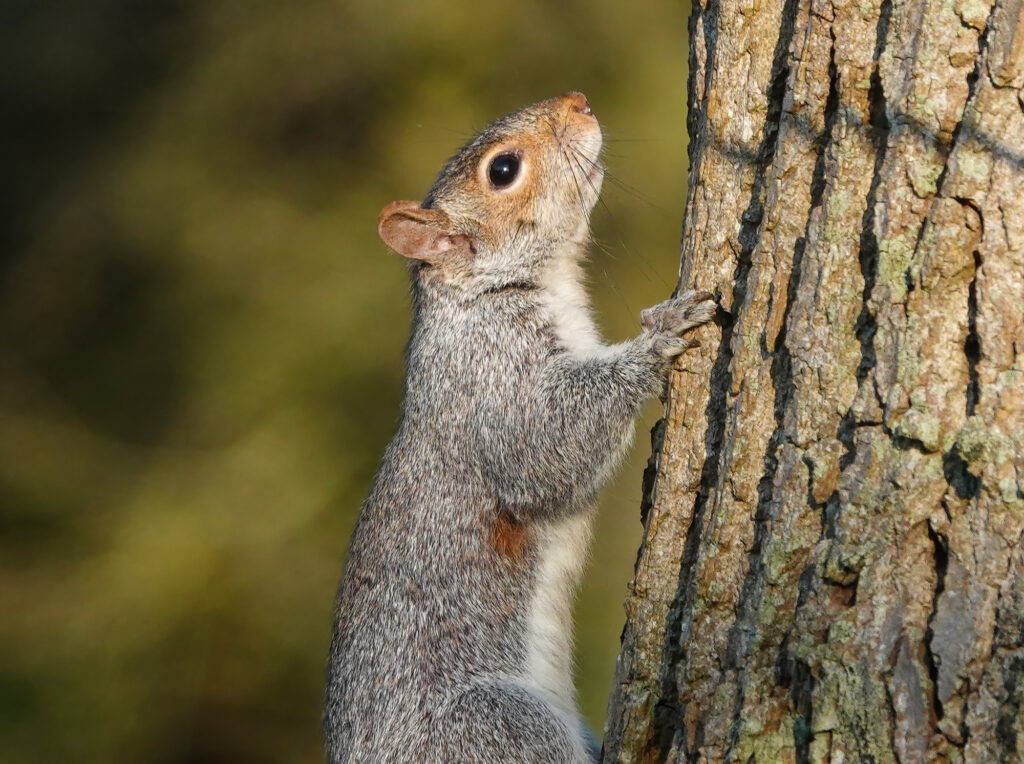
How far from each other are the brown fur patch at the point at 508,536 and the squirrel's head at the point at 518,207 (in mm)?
872

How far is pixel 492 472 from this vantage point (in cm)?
377

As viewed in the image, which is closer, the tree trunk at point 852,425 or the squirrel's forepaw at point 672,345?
the tree trunk at point 852,425

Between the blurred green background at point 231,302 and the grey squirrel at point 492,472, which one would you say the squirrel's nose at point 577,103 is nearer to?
the grey squirrel at point 492,472

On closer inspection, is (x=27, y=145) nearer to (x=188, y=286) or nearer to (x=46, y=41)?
(x=46, y=41)

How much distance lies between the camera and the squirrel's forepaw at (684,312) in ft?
8.59

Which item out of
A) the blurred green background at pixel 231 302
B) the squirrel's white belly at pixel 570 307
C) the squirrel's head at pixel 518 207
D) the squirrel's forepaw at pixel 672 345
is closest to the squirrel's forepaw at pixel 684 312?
the squirrel's forepaw at pixel 672 345

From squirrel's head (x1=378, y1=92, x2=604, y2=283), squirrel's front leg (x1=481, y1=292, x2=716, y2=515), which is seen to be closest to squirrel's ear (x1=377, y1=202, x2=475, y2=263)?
squirrel's head (x1=378, y1=92, x2=604, y2=283)

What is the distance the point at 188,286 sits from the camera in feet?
23.5

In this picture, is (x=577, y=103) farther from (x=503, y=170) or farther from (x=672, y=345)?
(x=672, y=345)

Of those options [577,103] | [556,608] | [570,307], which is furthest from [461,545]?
[577,103]

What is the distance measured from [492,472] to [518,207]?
101cm

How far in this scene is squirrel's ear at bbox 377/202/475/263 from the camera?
13.2ft

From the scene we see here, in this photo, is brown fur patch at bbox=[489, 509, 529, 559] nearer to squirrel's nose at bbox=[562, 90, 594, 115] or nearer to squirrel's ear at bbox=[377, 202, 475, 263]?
squirrel's ear at bbox=[377, 202, 475, 263]

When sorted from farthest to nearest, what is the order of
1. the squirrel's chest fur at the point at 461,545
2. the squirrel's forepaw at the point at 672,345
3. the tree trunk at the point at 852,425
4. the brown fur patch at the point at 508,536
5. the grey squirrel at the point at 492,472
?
the brown fur patch at the point at 508,536 → the squirrel's chest fur at the point at 461,545 → the grey squirrel at the point at 492,472 → the squirrel's forepaw at the point at 672,345 → the tree trunk at the point at 852,425
